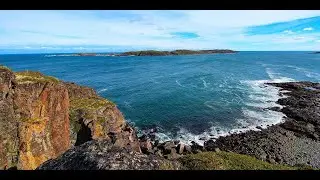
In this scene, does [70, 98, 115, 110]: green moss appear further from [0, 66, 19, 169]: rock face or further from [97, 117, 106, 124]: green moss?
[0, 66, 19, 169]: rock face

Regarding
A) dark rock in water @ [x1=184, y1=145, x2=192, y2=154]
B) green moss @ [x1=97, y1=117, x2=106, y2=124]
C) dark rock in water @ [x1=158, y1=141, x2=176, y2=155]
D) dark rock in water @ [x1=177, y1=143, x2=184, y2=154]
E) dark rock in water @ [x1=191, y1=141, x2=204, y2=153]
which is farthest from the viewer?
dark rock in water @ [x1=191, y1=141, x2=204, y2=153]

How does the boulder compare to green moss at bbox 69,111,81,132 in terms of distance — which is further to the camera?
the boulder

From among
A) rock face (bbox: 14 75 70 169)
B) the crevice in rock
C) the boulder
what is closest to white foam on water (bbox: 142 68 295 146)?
the boulder

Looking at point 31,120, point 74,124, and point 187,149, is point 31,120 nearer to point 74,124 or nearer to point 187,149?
point 74,124

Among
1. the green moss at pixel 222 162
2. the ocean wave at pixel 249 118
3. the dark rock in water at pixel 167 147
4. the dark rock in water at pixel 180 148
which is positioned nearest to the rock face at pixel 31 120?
the green moss at pixel 222 162

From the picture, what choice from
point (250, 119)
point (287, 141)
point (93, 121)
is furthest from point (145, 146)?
point (250, 119)

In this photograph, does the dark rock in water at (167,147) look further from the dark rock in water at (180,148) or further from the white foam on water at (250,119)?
the white foam on water at (250,119)
